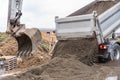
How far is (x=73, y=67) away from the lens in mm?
8680

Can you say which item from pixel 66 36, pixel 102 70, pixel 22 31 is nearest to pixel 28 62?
pixel 22 31

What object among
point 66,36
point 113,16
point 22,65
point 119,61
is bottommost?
point 22,65

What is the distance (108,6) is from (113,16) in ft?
2.17

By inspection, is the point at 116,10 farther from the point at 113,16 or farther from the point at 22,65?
the point at 22,65

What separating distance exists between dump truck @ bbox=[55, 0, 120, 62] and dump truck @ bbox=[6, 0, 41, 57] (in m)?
2.26

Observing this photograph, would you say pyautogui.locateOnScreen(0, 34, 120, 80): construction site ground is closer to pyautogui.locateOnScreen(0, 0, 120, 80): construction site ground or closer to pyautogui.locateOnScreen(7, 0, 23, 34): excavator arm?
pyautogui.locateOnScreen(0, 0, 120, 80): construction site ground

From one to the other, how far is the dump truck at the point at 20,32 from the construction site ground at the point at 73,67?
133 centimetres

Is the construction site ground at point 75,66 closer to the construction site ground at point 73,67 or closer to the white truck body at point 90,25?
the construction site ground at point 73,67

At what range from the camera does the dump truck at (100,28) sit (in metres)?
10.2

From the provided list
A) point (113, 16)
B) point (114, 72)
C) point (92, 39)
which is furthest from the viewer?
point (113, 16)

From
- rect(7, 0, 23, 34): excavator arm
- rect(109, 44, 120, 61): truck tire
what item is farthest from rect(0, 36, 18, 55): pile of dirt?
rect(109, 44, 120, 61): truck tire

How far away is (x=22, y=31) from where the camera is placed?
1302 cm

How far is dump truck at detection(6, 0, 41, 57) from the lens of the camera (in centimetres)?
1277

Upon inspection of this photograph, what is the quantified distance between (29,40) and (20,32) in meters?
0.59
